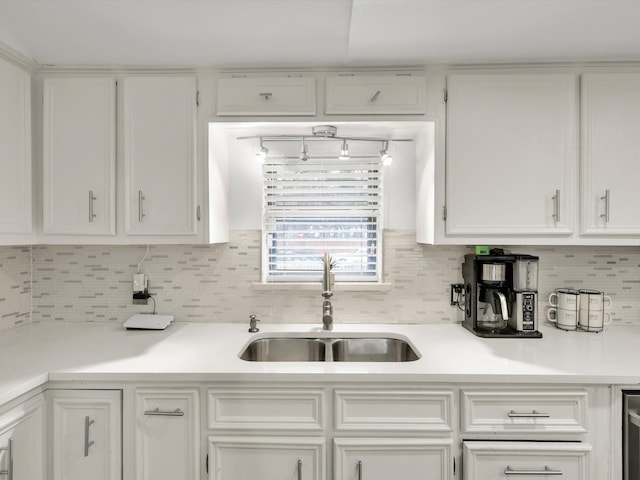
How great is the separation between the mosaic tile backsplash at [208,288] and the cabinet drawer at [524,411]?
0.72m

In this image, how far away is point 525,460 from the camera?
4.76 ft

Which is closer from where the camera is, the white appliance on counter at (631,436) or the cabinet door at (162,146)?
the white appliance on counter at (631,436)

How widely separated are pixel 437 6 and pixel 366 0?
262mm

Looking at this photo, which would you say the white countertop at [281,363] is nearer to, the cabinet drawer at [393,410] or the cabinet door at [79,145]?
the cabinet drawer at [393,410]

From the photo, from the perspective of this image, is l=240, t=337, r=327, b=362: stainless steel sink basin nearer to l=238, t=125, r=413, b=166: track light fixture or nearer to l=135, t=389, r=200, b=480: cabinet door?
l=135, t=389, r=200, b=480: cabinet door

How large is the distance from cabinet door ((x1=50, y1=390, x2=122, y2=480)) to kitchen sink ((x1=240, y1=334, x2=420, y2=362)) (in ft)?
2.40

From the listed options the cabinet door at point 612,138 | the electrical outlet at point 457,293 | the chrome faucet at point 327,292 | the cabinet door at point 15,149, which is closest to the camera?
the cabinet door at point 15,149

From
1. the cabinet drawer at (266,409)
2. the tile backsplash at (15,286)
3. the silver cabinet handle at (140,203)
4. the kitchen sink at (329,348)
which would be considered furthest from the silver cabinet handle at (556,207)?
the tile backsplash at (15,286)

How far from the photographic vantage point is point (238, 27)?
156cm

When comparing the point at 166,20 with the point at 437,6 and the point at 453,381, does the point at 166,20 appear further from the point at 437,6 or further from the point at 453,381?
the point at 453,381

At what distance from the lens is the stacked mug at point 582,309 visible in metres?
1.98

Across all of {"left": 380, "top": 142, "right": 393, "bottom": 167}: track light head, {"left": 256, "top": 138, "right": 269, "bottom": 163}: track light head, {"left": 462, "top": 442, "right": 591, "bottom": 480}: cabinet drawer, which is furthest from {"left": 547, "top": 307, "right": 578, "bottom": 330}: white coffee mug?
{"left": 256, "top": 138, "right": 269, "bottom": 163}: track light head

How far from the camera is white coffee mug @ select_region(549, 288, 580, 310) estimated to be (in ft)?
6.60

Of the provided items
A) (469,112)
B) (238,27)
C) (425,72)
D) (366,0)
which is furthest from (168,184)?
(469,112)
